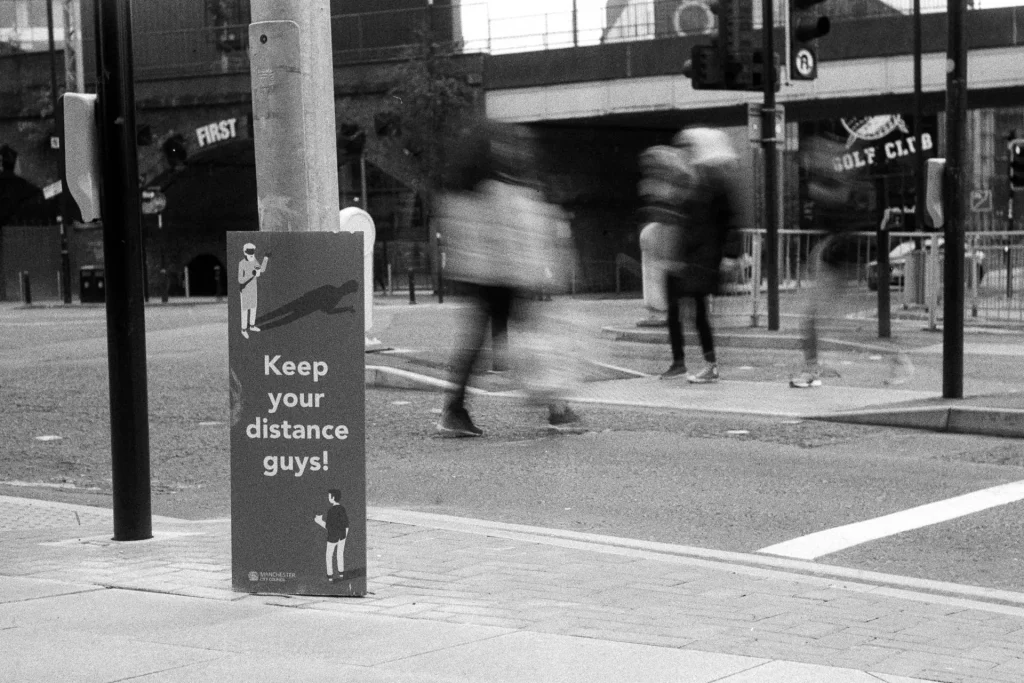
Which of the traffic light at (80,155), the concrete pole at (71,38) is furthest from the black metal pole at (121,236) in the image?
the concrete pole at (71,38)

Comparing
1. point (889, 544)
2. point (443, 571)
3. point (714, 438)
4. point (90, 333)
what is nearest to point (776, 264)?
point (714, 438)

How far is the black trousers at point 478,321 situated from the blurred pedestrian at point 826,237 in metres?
3.22

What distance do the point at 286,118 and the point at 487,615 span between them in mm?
2131

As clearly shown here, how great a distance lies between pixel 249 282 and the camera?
5.31 m

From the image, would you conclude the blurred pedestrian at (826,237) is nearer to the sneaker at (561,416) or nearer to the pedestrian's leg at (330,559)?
the sneaker at (561,416)

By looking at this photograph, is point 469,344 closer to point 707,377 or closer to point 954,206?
point 707,377

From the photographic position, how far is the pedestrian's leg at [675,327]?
1234 cm

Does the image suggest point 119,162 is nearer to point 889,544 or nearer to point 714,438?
point 889,544

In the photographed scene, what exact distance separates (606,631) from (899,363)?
27.1 feet

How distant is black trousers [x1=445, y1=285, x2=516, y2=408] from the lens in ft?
32.1

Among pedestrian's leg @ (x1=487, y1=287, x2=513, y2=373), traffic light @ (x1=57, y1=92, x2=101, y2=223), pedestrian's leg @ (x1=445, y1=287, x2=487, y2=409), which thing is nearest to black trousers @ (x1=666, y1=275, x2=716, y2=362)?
pedestrian's leg @ (x1=487, y1=287, x2=513, y2=373)

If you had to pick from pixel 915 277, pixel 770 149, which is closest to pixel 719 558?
pixel 770 149

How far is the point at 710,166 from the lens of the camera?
11.9 meters

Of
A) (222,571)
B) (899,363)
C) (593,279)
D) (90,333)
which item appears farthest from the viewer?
(593,279)
